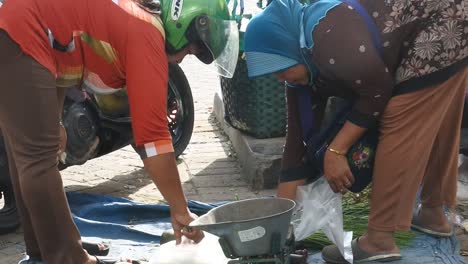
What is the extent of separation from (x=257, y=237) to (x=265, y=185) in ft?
5.77

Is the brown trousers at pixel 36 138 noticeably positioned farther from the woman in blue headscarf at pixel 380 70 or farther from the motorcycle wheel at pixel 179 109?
the motorcycle wheel at pixel 179 109

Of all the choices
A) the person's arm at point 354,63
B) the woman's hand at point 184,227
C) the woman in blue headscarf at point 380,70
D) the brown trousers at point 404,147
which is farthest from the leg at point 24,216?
the brown trousers at point 404,147

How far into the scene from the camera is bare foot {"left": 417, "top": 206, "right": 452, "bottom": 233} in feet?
12.1

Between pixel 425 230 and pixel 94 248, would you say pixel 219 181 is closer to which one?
Answer: pixel 94 248

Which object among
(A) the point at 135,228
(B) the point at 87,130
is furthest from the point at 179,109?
(A) the point at 135,228

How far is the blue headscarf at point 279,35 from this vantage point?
125 inches

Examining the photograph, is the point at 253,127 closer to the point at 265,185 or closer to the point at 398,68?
the point at 265,185

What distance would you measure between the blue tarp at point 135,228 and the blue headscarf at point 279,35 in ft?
3.03

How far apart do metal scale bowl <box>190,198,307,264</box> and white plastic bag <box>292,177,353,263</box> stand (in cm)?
22

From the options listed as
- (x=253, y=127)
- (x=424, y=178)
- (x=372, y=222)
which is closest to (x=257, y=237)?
(x=372, y=222)

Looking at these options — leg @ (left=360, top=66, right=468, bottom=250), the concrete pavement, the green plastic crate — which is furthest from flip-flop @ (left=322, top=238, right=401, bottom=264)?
the green plastic crate

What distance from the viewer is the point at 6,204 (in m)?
4.03

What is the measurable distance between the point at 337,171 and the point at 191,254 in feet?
2.25

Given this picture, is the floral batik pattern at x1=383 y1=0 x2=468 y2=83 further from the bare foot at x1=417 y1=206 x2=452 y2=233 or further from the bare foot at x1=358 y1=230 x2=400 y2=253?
the bare foot at x1=417 y1=206 x2=452 y2=233
